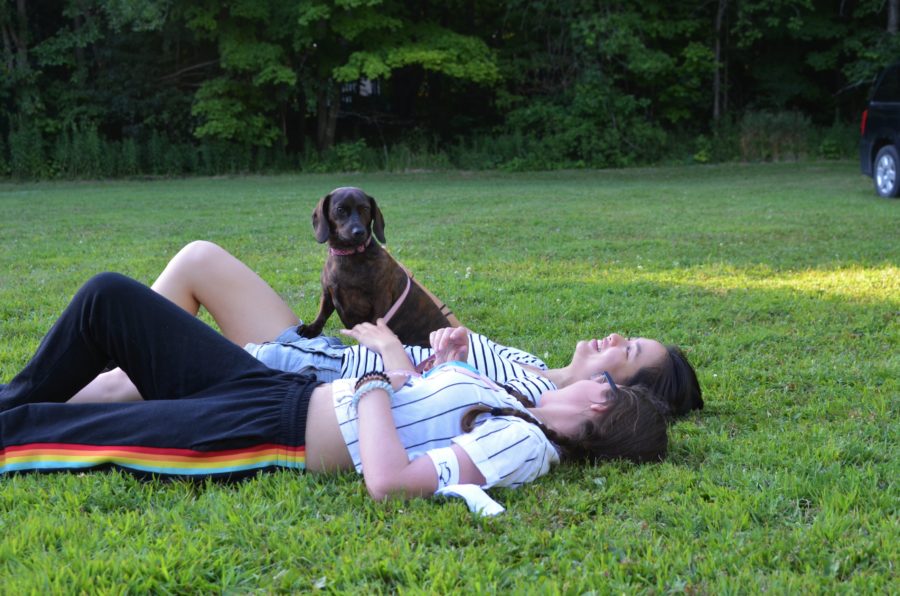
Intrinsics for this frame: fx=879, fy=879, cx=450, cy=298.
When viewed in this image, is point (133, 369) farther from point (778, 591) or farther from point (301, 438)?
point (778, 591)

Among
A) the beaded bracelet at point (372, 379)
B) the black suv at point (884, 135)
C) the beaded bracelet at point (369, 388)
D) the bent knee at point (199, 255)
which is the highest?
the black suv at point (884, 135)

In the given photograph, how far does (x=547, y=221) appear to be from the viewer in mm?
11008

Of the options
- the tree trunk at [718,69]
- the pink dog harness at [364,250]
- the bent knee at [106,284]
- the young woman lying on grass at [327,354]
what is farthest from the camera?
the tree trunk at [718,69]

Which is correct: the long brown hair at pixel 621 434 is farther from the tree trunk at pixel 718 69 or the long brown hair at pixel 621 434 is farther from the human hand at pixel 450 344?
the tree trunk at pixel 718 69

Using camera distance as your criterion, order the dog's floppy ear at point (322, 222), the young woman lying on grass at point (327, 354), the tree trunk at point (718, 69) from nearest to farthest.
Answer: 1. the young woman lying on grass at point (327, 354)
2. the dog's floppy ear at point (322, 222)
3. the tree trunk at point (718, 69)

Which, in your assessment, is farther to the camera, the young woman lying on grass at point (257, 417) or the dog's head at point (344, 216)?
the dog's head at point (344, 216)

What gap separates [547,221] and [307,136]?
15.4 meters

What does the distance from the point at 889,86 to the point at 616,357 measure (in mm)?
11642

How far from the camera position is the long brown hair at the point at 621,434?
295cm

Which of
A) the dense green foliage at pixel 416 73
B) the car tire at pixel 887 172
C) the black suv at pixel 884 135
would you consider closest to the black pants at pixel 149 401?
the black suv at pixel 884 135

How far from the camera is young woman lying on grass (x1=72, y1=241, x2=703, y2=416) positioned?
3.40m

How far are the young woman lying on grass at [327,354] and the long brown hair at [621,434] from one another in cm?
32

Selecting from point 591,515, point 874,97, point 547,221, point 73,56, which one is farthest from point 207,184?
point 591,515

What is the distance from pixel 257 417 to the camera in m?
2.70
